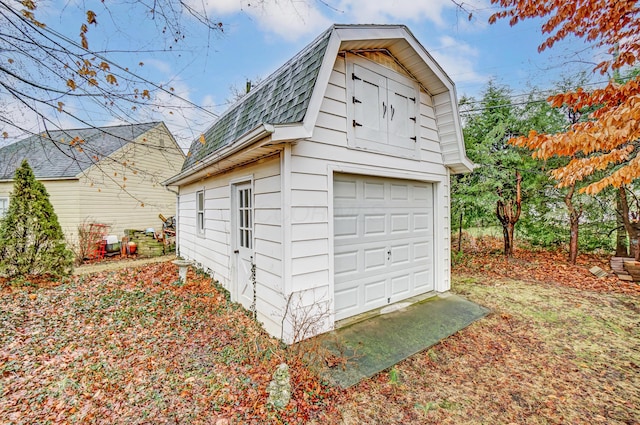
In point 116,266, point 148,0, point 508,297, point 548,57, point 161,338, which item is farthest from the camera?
point 116,266

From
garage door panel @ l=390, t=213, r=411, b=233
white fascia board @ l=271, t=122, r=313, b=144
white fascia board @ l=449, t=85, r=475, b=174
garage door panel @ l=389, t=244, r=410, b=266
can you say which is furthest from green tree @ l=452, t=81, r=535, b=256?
white fascia board @ l=271, t=122, r=313, b=144

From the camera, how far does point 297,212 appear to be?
355 centimetres

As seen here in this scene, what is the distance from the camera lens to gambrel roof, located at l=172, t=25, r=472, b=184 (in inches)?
130

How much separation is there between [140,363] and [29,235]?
222 inches

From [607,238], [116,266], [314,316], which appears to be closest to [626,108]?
[314,316]

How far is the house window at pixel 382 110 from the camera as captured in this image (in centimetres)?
415

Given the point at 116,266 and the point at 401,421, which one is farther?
the point at 116,266

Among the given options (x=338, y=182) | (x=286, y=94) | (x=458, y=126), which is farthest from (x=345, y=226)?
(x=458, y=126)

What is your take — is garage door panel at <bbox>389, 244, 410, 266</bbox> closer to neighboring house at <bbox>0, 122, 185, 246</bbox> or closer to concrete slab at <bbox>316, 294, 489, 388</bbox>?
concrete slab at <bbox>316, 294, 489, 388</bbox>

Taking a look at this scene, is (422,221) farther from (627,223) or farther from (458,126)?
(627,223)

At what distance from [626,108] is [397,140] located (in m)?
2.84

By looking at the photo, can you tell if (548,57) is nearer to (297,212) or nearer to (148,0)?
(297,212)

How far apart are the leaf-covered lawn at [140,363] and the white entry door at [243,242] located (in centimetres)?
35

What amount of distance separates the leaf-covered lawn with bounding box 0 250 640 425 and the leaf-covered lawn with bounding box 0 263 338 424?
0.02 m
